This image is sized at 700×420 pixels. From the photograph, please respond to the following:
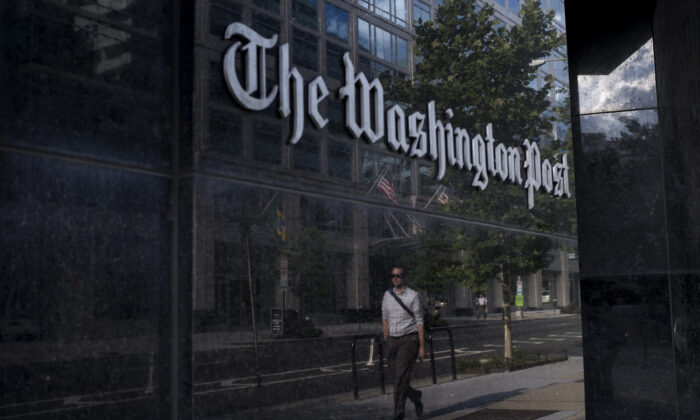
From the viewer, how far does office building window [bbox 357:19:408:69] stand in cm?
641

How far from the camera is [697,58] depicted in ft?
23.3

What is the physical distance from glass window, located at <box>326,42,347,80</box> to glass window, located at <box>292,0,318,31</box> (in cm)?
21

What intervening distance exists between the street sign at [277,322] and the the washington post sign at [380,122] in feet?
4.21

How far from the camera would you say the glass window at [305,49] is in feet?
18.7

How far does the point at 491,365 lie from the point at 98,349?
13.5 ft

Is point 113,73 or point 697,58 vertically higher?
point 697,58

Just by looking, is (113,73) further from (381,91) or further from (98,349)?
(381,91)

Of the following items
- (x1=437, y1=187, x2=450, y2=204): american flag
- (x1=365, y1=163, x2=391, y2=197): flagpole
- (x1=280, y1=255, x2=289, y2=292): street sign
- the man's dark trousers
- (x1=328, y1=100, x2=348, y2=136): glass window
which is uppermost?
(x1=328, y1=100, x2=348, y2=136): glass window

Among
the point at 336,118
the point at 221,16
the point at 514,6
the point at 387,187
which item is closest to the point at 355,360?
the point at 387,187

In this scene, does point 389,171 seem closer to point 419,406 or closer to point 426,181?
point 426,181

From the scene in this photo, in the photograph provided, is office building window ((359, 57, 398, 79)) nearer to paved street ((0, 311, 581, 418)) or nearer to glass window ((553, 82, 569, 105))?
paved street ((0, 311, 581, 418))

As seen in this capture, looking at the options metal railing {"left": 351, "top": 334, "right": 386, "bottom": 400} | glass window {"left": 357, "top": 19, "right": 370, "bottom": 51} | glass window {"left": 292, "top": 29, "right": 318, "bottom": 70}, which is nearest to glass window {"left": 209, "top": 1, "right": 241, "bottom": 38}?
glass window {"left": 292, "top": 29, "right": 318, "bottom": 70}

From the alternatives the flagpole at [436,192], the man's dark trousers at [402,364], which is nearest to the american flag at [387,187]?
the flagpole at [436,192]

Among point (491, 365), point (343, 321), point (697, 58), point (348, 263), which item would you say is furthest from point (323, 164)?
point (697, 58)
